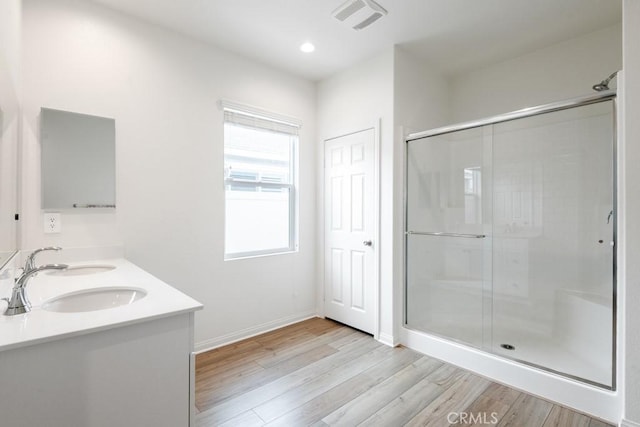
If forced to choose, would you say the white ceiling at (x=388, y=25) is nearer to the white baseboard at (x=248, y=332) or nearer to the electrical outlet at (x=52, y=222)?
the electrical outlet at (x=52, y=222)

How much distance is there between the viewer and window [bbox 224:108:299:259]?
2.85 metres

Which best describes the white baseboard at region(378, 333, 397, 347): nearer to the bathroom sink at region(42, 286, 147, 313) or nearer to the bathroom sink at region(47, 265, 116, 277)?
the bathroom sink at region(42, 286, 147, 313)

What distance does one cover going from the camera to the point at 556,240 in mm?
2428

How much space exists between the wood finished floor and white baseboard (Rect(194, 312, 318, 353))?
68 mm

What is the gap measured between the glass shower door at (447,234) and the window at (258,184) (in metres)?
1.28

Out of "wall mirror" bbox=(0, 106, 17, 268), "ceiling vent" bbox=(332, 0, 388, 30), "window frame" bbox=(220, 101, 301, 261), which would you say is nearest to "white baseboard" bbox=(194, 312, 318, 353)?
"window frame" bbox=(220, 101, 301, 261)

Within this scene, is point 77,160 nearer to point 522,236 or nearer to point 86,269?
point 86,269

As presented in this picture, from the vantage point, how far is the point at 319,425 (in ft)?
5.62

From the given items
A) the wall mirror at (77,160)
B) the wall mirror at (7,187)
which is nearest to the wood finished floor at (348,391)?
the wall mirror at (7,187)

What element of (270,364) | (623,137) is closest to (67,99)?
(270,364)

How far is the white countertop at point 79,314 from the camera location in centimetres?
91

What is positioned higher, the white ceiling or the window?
the white ceiling

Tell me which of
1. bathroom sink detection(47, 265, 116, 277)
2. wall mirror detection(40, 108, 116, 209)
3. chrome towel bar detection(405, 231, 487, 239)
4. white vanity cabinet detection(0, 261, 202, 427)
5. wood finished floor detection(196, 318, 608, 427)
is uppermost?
wall mirror detection(40, 108, 116, 209)

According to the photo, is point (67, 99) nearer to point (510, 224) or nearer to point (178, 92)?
point (178, 92)
